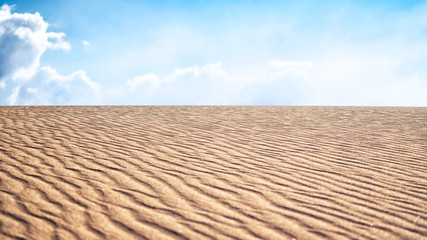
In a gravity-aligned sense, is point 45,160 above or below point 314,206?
above

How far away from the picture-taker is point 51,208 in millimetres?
2414

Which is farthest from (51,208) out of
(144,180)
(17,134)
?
(17,134)

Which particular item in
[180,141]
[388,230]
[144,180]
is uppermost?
[180,141]

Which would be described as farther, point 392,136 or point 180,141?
point 392,136

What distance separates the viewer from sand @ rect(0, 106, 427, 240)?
7.29ft

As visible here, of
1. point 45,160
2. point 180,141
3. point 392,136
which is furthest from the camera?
point 392,136

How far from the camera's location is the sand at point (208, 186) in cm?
222

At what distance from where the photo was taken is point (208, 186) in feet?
9.78

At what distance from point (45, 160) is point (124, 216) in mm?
2048

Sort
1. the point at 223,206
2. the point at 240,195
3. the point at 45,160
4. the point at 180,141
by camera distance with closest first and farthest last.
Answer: the point at 223,206 < the point at 240,195 < the point at 45,160 < the point at 180,141

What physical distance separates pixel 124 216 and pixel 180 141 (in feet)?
9.08

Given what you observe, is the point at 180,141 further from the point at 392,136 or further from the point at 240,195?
the point at 392,136

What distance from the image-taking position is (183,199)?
2.66 metres

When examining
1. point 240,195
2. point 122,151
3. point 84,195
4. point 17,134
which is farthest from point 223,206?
point 17,134
